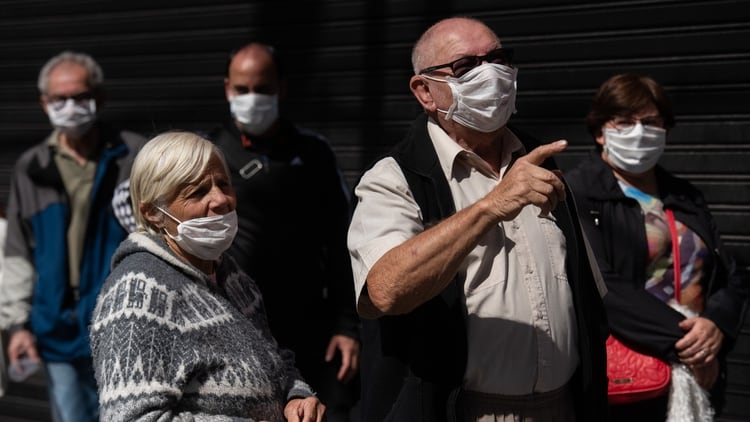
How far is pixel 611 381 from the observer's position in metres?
3.57

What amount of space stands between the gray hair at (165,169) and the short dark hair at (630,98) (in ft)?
5.73

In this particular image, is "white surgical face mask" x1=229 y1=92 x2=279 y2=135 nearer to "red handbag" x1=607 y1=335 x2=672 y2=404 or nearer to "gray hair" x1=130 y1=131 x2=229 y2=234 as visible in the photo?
"gray hair" x1=130 y1=131 x2=229 y2=234

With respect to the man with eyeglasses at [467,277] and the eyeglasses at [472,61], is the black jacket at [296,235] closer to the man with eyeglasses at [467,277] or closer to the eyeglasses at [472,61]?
the man with eyeglasses at [467,277]

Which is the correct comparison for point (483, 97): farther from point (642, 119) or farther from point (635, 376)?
point (635, 376)

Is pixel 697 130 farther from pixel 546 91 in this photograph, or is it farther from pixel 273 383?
pixel 273 383

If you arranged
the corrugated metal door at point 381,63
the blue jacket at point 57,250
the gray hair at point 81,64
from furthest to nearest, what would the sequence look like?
the gray hair at point 81,64 → the blue jacket at point 57,250 → the corrugated metal door at point 381,63

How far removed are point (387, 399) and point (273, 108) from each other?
186cm

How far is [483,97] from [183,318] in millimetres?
1078

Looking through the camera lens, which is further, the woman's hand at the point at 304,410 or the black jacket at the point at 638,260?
the black jacket at the point at 638,260

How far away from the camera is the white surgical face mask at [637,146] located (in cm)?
378

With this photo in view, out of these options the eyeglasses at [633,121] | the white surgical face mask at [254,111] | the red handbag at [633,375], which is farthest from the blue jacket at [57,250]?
the red handbag at [633,375]

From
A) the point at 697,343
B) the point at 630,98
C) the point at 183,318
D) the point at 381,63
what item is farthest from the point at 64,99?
the point at 697,343

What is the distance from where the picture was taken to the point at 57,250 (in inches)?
188

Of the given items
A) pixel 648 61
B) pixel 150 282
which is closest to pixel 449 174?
pixel 150 282
